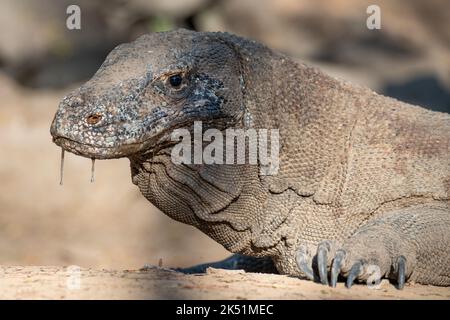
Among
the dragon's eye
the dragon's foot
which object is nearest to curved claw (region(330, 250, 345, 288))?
the dragon's foot

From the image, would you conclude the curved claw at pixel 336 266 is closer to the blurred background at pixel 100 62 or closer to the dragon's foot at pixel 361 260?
the dragon's foot at pixel 361 260

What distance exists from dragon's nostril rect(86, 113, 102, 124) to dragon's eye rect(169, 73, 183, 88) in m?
0.61

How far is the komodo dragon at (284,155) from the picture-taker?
6133mm

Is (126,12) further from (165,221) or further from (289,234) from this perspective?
(289,234)

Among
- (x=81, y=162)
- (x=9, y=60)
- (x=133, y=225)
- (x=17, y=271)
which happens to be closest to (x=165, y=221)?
(x=133, y=225)

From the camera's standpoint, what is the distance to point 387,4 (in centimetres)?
2259

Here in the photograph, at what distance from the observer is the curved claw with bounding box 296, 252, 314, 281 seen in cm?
575

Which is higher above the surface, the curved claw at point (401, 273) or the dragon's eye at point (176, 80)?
the dragon's eye at point (176, 80)

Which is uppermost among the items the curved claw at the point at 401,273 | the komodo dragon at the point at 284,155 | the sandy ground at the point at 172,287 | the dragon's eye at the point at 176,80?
the dragon's eye at the point at 176,80

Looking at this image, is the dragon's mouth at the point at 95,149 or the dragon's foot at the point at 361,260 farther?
the dragon's mouth at the point at 95,149

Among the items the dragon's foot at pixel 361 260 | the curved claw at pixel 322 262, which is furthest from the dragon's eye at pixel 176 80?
the curved claw at pixel 322 262

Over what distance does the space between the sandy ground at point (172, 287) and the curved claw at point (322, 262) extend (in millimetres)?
70

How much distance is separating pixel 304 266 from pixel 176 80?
5.01 ft

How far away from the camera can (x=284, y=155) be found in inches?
255
